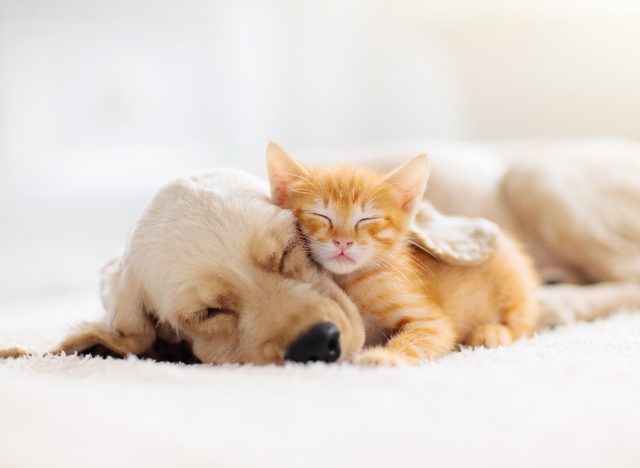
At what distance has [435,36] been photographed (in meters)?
5.42

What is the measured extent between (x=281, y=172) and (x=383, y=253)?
13.2 inches

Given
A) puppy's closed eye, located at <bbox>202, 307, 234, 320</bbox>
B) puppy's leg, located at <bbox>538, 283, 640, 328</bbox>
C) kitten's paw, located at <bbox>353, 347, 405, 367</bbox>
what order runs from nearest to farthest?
1. kitten's paw, located at <bbox>353, 347, 405, 367</bbox>
2. puppy's closed eye, located at <bbox>202, 307, 234, 320</bbox>
3. puppy's leg, located at <bbox>538, 283, 640, 328</bbox>

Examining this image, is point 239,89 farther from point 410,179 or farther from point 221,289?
point 221,289

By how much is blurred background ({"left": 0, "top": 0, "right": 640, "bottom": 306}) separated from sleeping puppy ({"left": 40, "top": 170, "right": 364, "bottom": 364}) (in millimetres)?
2136

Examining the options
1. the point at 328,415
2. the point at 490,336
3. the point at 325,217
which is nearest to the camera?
the point at 328,415

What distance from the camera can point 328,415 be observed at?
48.4 inches

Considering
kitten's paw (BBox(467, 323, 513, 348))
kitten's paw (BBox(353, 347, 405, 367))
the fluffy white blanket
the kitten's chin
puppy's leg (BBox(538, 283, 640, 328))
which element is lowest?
puppy's leg (BBox(538, 283, 640, 328))

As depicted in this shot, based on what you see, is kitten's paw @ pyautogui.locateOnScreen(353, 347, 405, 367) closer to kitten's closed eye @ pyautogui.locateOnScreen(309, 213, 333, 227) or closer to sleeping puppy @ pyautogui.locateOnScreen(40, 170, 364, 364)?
sleeping puppy @ pyautogui.locateOnScreen(40, 170, 364, 364)

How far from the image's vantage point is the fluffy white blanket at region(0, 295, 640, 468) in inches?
43.8

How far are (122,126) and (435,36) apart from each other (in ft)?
7.65

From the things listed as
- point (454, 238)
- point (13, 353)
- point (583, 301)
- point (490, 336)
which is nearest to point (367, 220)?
point (454, 238)

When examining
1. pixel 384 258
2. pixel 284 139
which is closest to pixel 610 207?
pixel 384 258

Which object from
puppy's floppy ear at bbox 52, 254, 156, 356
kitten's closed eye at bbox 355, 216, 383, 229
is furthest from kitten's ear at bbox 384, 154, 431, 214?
puppy's floppy ear at bbox 52, 254, 156, 356

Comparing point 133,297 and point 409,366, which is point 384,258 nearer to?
point 409,366
